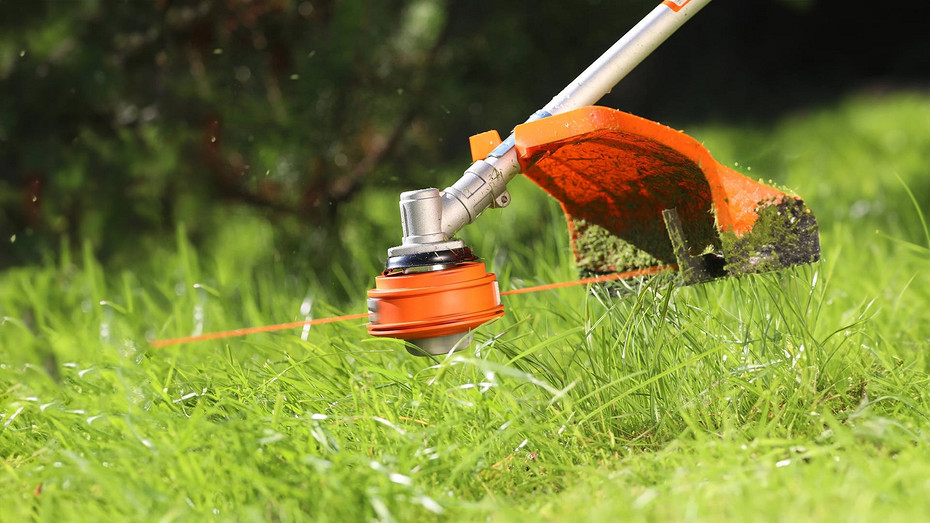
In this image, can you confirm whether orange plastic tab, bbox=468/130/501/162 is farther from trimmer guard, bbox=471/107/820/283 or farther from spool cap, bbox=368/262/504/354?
spool cap, bbox=368/262/504/354

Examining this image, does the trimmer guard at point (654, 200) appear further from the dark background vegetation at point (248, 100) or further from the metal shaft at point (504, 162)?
the dark background vegetation at point (248, 100)

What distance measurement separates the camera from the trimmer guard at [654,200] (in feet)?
4.76

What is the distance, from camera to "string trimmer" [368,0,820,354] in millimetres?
1402

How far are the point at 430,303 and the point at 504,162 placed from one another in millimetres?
257

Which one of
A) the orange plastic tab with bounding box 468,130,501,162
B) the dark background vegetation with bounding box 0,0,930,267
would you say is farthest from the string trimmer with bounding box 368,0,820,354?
the dark background vegetation with bounding box 0,0,930,267

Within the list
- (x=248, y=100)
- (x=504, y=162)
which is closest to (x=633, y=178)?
(x=504, y=162)

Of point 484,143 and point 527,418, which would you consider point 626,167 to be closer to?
point 484,143

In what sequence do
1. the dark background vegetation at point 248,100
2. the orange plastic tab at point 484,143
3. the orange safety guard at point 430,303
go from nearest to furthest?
1. the orange safety guard at point 430,303
2. the orange plastic tab at point 484,143
3. the dark background vegetation at point 248,100

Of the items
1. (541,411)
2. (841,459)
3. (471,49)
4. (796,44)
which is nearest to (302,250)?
(471,49)

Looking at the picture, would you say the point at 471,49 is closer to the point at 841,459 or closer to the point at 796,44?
the point at 841,459

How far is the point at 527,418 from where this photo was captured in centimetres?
145

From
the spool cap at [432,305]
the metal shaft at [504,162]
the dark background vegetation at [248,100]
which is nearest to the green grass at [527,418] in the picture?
the spool cap at [432,305]

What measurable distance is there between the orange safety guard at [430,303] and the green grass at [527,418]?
64 mm

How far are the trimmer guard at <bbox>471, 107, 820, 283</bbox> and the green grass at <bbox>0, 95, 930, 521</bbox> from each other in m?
0.09
